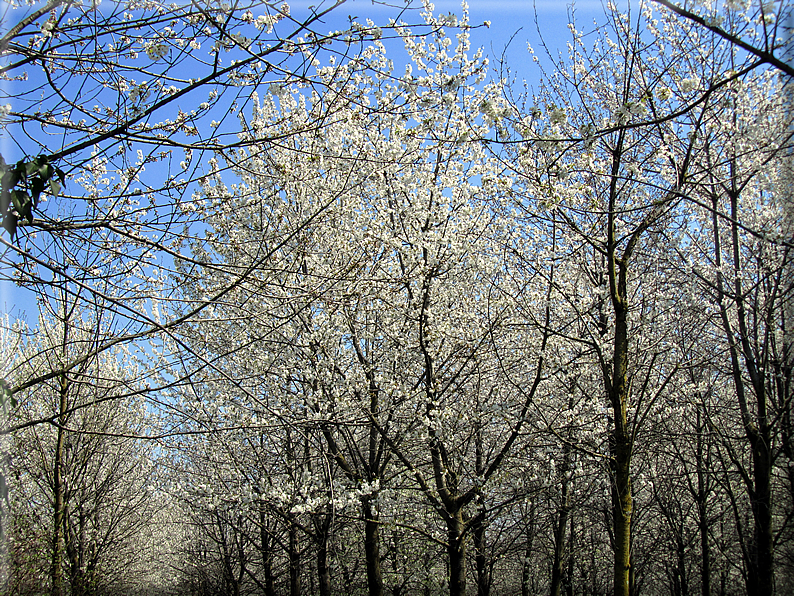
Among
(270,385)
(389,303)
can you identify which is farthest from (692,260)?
(270,385)

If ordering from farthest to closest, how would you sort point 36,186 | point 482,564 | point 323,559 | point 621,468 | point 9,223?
point 482,564, point 323,559, point 621,468, point 36,186, point 9,223

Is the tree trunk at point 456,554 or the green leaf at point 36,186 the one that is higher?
the green leaf at point 36,186

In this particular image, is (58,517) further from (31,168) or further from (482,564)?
(31,168)

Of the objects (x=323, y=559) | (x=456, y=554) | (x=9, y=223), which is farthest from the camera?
(x=323, y=559)

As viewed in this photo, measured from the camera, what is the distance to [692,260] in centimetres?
746

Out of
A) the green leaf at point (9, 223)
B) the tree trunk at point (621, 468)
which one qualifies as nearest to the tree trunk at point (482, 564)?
the tree trunk at point (621, 468)

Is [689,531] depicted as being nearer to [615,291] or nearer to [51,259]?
[615,291]

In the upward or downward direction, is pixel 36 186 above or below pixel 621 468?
above

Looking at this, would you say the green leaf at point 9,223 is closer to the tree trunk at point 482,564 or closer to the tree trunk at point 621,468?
the tree trunk at point 621,468

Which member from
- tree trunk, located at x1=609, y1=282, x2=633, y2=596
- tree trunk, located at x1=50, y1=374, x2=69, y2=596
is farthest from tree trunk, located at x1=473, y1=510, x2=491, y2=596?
tree trunk, located at x1=50, y1=374, x2=69, y2=596

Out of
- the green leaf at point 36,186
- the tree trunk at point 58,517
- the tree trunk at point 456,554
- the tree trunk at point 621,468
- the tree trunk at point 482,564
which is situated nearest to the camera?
the green leaf at point 36,186

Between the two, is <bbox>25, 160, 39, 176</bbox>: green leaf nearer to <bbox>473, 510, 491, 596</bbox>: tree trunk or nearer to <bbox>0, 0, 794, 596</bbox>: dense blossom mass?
<bbox>0, 0, 794, 596</bbox>: dense blossom mass

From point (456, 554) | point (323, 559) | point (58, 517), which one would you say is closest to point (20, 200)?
point (456, 554)

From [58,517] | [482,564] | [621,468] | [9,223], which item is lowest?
[482,564]
